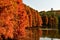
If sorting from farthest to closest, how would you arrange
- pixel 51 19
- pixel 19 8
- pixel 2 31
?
pixel 51 19
pixel 19 8
pixel 2 31

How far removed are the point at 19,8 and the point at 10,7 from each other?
15.0m

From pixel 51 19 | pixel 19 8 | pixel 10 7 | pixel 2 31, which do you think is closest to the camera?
pixel 2 31

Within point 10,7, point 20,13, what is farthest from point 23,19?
point 10,7

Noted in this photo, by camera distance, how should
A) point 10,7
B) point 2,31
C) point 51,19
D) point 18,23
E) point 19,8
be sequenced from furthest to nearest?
1. point 51,19
2. point 19,8
3. point 18,23
4. point 10,7
5. point 2,31

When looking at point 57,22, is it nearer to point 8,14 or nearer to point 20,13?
point 20,13

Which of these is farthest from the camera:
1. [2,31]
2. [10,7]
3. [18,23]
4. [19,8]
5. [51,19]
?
[51,19]

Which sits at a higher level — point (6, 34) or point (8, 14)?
point (8, 14)

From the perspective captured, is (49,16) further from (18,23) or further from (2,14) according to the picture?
(2,14)

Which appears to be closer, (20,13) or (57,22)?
(20,13)

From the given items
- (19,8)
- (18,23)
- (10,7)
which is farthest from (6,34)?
(19,8)

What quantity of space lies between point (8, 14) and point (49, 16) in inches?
5016

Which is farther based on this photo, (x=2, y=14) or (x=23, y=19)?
(x=23, y=19)

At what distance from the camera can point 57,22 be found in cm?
16962

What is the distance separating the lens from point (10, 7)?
145 ft
